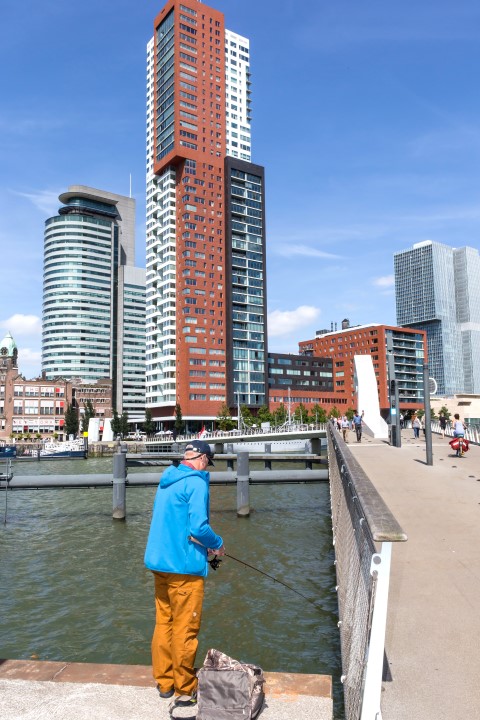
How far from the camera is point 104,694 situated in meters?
4.22

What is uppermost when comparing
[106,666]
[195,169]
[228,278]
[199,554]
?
[195,169]

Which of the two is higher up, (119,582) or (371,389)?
(371,389)

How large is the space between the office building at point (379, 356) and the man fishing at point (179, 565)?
508 ft

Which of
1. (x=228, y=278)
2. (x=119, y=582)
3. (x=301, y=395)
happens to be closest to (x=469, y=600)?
(x=119, y=582)

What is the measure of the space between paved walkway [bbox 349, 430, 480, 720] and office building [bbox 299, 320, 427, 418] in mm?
148854

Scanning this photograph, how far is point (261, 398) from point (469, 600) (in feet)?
408

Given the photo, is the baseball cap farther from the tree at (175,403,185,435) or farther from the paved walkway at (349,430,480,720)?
the tree at (175,403,185,435)

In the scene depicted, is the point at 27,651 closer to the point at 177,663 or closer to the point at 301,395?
the point at 177,663

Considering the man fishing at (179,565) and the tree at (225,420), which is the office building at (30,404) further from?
the man fishing at (179,565)

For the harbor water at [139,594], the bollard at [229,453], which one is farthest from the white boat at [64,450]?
the harbor water at [139,594]

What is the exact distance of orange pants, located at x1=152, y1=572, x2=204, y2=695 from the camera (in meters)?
4.46

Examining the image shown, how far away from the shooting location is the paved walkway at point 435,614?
3926 mm

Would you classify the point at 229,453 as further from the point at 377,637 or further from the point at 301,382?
the point at 301,382

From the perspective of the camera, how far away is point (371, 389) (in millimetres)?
47875
